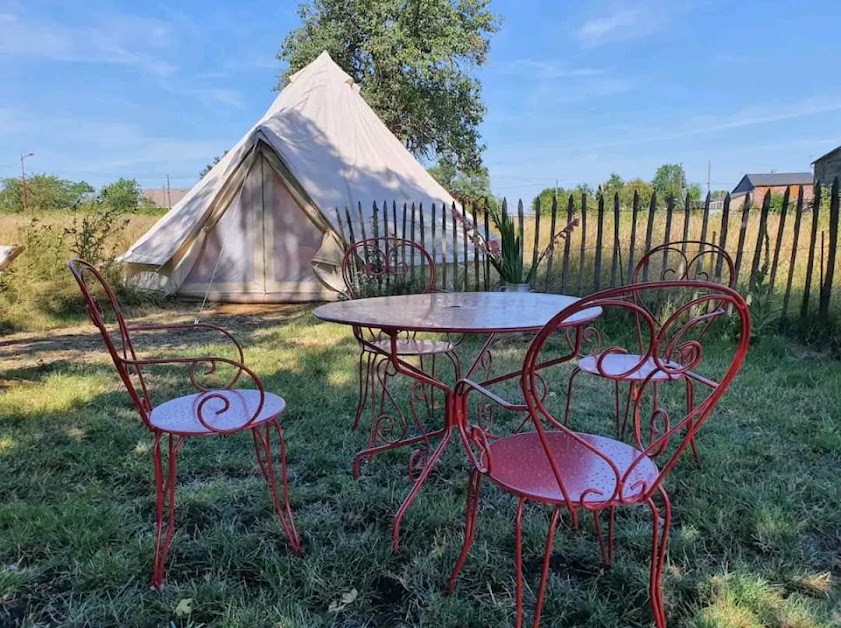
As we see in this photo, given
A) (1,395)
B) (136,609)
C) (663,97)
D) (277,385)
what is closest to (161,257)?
(1,395)

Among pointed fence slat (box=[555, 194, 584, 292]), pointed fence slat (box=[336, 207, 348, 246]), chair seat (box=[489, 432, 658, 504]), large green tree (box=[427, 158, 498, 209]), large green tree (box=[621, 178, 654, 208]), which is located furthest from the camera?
large green tree (box=[427, 158, 498, 209])

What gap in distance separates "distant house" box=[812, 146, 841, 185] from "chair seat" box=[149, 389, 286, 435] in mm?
→ 33761

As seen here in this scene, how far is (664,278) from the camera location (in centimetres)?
430

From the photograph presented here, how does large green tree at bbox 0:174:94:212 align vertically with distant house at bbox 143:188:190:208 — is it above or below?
below

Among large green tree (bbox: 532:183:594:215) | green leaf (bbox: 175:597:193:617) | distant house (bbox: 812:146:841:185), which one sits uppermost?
distant house (bbox: 812:146:841:185)

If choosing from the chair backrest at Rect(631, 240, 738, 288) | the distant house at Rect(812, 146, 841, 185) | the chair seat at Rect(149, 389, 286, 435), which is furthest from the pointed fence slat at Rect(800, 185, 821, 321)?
the distant house at Rect(812, 146, 841, 185)

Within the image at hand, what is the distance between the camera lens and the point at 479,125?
57.3ft

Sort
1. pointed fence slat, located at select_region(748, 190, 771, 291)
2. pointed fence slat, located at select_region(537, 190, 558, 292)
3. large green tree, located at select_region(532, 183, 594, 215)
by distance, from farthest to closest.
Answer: large green tree, located at select_region(532, 183, 594, 215)
pointed fence slat, located at select_region(537, 190, 558, 292)
pointed fence slat, located at select_region(748, 190, 771, 291)

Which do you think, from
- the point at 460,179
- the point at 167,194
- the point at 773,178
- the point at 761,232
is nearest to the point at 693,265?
the point at 761,232

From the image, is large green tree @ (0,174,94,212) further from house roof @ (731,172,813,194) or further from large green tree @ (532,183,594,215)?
house roof @ (731,172,813,194)

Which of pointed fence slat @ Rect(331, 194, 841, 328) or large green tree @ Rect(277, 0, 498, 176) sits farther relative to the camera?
large green tree @ Rect(277, 0, 498, 176)

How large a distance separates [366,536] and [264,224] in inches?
216

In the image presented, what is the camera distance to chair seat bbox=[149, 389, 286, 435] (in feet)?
5.07

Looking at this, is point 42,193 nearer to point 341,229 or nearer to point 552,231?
point 341,229
